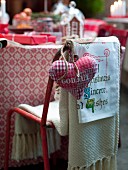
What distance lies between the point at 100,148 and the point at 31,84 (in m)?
0.54

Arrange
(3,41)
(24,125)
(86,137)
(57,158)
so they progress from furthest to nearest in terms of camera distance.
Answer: (57,158), (24,125), (3,41), (86,137)

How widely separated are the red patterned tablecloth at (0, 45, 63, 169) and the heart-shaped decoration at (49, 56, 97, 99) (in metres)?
0.52

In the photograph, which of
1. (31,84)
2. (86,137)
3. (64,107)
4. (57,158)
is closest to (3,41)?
A: (31,84)

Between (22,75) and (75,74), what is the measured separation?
0.60m

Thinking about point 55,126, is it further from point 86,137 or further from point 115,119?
point 115,119

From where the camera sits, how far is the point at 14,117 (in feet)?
6.43

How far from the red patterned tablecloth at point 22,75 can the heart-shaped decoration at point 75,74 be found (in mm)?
518

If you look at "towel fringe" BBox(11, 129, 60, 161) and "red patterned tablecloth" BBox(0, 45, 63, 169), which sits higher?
"red patterned tablecloth" BBox(0, 45, 63, 169)

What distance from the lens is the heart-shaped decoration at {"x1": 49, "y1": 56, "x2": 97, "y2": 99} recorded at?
132cm

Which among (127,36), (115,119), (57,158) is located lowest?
(57,158)

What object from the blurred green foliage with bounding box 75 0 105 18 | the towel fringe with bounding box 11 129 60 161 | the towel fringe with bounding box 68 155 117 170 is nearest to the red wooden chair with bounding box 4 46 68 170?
the towel fringe with bounding box 11 129 60 161

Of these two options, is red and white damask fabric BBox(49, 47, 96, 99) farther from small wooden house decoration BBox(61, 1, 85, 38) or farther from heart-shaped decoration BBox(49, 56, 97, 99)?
small wooden house decoration BBox(61, 1, 85, 38)

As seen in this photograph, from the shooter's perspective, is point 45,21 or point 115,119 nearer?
point 115,119

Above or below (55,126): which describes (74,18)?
above
